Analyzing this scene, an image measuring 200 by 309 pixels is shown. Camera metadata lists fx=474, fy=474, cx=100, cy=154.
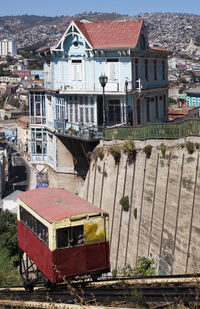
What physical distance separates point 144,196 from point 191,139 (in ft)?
12.3

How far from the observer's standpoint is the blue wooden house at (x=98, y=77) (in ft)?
89.6

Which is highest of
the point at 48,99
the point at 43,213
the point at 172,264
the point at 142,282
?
the point at 48,99

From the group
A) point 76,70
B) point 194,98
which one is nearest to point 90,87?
point 76,70

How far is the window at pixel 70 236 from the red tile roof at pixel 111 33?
50.0 feet

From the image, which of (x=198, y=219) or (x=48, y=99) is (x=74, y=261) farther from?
(x=48, y=99)

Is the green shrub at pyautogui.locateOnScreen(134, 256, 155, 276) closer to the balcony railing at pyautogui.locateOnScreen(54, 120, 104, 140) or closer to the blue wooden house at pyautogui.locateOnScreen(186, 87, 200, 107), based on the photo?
the balcony railing at pyautogui.locateOnScreen(54, 120, 104, 140)

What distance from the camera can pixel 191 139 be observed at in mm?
19797

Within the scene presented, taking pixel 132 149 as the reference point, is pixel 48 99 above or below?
above

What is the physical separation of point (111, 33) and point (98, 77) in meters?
2.84

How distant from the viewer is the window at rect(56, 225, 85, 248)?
13995 mm

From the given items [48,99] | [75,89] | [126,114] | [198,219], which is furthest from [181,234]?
[48,99]

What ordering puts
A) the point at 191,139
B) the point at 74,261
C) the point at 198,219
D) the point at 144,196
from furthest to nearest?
the point at 144,196
the point at 191,139
the point at 198,219
the point at 74,261

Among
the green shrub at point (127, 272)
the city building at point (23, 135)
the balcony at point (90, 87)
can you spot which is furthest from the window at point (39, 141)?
the city building at point (23, 135)

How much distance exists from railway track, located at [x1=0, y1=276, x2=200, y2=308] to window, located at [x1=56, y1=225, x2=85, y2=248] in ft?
4.13
